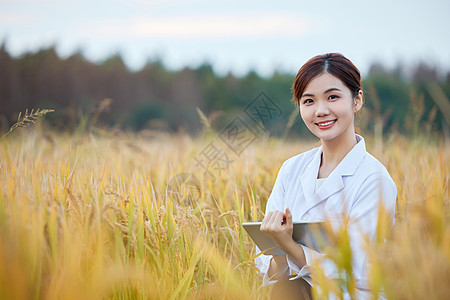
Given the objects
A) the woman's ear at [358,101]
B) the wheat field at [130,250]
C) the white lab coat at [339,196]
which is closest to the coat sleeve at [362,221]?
the white lab coat at [339,196]

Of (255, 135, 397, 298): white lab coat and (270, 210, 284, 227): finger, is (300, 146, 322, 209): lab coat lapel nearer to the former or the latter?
(255, 135, 397, 298): white lab coat

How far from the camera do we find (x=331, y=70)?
1.73 m

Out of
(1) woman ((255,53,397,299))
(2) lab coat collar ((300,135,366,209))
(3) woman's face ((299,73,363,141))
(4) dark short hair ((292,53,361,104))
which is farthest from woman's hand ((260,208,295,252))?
(4) dark short hair ((292,53,361,104))

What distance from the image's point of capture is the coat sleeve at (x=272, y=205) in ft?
5.55

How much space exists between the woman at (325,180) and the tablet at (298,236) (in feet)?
0.10

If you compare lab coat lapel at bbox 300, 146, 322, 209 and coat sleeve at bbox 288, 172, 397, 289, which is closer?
coat sleeve at bbox 288, 172, 397, 289

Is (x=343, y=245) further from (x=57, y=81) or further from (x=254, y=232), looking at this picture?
(x=57, y=81)

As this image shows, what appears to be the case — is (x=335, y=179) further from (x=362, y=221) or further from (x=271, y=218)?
(x=271, y=218)

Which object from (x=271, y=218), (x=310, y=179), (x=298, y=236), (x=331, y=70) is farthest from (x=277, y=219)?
(x=331, y=70)

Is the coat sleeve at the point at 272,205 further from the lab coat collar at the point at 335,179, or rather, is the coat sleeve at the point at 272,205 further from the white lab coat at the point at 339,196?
the lab coat collar at the point at 335,179

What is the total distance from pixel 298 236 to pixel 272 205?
39 cm

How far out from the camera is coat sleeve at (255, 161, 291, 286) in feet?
5.55

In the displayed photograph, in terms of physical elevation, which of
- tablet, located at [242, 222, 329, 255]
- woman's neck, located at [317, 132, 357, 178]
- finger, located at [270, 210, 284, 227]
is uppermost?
woman's neck, located at [317, 132, 357, 178]

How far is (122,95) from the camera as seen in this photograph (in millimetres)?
11156
